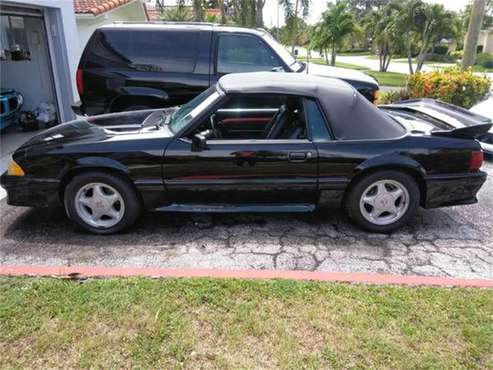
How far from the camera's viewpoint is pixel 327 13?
83.5 ft

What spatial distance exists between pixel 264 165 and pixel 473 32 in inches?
413

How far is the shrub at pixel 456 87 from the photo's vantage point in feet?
29.2

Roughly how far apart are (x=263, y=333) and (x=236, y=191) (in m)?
1.53

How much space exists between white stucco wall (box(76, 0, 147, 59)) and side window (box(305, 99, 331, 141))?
20.7 feet

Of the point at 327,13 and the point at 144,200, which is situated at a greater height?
the point at 327,13

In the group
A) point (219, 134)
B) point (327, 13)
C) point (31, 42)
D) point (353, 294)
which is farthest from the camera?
point (327, 13)

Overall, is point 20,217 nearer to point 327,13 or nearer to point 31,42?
point 31,42

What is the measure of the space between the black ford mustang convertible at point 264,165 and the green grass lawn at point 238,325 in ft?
3.19

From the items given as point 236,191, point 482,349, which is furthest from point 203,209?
point 482,349

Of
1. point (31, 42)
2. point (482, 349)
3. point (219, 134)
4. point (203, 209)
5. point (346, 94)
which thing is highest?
point (31, 42)

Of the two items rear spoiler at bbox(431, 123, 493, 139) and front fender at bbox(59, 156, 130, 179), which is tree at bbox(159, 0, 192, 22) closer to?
front fender at bbox(59, 156, 130, 179)

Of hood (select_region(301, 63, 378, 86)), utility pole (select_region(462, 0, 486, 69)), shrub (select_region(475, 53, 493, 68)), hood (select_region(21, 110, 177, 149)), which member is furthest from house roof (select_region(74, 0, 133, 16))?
shrub (select_region(475, 53, 493, 68))

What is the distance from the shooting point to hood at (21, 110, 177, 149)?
3.82 meters

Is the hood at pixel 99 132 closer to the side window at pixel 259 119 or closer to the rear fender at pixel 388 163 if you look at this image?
the side window at pixel 259 119
